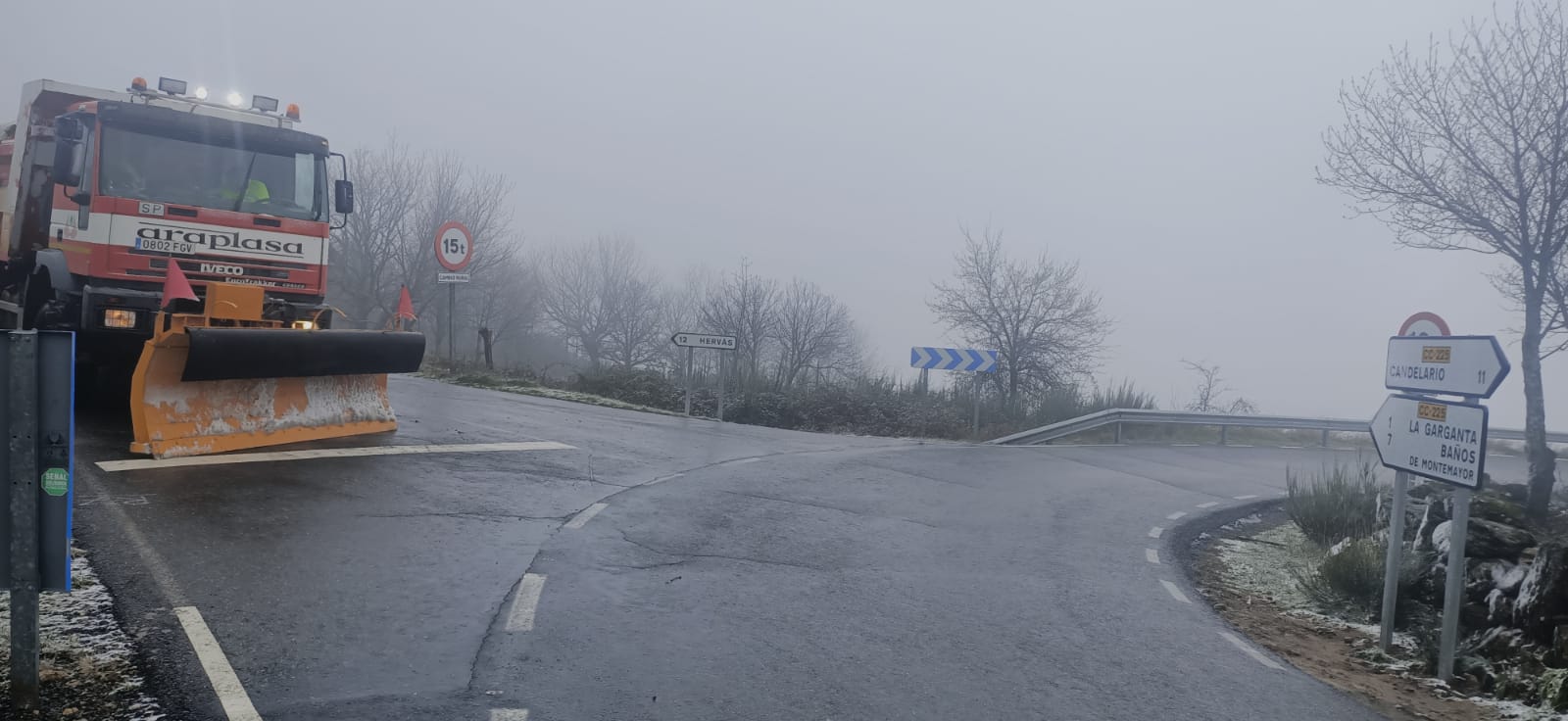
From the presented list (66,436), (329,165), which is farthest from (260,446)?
(66,436)

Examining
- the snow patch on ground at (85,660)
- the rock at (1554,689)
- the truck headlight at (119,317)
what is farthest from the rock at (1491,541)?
the truck headlight at (119,317)

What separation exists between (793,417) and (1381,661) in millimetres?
13501

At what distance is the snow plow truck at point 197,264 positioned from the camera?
914 cm

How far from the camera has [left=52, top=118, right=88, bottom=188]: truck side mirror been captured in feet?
33.4

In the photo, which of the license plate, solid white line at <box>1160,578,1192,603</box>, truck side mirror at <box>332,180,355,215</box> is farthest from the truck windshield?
solid white line at <box>1160,578,1192,603</box>

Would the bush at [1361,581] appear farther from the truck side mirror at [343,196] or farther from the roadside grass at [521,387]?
the roadside grass at [521,387]

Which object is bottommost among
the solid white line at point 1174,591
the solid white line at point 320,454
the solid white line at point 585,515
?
the solid white line at point 1174,591

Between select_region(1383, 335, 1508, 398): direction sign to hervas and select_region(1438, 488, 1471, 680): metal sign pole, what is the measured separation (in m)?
0.67

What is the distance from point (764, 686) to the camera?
478 centimetres

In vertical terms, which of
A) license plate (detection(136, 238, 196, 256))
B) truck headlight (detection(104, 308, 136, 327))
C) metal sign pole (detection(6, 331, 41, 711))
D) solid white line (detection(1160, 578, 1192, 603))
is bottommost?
solid white line (detection(1160, 578, 1192, 603))

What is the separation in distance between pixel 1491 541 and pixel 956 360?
11910 mm

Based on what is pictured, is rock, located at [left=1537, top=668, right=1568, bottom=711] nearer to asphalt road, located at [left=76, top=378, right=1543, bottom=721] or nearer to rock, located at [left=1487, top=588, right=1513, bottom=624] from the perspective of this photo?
asphalt road, located at [left=76, top=378, right=1543, bottom=721]

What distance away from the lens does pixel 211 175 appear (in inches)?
427

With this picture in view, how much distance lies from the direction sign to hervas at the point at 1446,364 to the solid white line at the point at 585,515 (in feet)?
19.2
